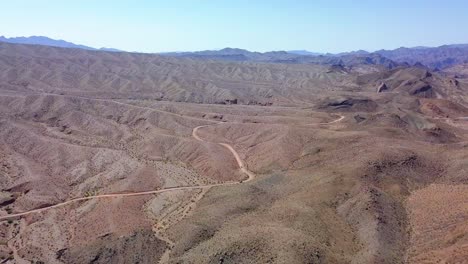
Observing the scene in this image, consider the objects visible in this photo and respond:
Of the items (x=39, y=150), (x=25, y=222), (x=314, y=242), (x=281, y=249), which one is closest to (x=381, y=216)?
(x=314, y=242)

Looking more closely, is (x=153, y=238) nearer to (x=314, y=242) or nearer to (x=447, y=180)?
(x=314, y=242)

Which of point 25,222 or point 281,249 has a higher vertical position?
point 281,249

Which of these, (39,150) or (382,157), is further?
(39,150)

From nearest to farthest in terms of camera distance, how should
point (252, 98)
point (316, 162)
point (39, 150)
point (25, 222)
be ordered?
point (25, 222) → point (316, 162) → point (39, 150) → point (252, 98)

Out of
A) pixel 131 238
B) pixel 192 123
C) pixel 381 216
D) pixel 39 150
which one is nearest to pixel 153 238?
pixel 131 238

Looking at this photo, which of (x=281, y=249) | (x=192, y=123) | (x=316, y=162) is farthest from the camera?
(x=192, y=123)

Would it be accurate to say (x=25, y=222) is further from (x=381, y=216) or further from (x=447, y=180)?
(x=447, y=180)
